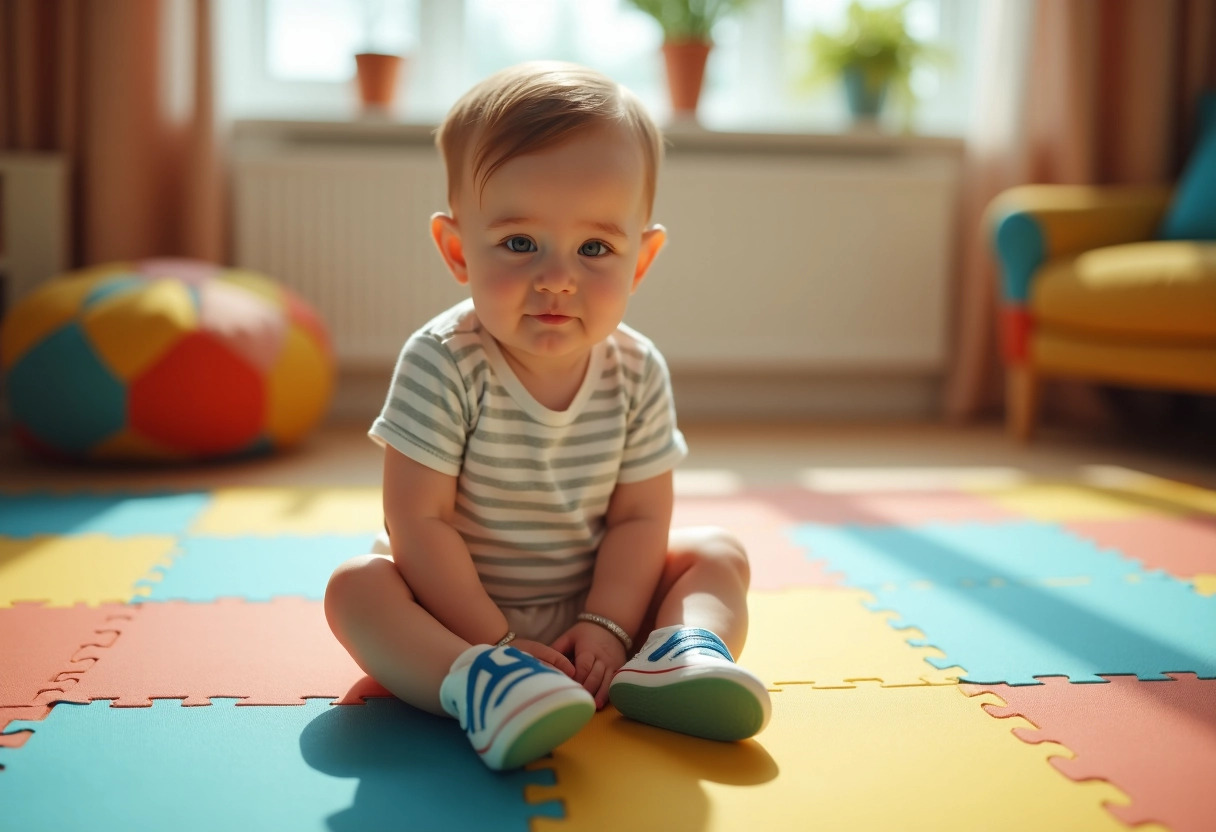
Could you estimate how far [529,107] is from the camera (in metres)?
0.94

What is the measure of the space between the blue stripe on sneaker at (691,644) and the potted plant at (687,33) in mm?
2201

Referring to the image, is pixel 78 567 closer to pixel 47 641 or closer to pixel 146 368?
pixel 47 641

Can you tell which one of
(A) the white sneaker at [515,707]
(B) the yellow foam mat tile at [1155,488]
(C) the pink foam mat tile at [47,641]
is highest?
(A) the white sneaker at [515,707]

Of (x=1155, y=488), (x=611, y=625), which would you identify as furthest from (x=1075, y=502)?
(x=611, y=625)

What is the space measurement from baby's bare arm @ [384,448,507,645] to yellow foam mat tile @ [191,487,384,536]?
1.98 ft

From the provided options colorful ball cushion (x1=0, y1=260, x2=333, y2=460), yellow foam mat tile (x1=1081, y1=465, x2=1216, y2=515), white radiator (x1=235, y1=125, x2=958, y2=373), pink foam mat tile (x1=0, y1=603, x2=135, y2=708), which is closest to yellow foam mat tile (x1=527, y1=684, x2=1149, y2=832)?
pink foam mat tile (x1=0, y1=603, x2=135, y2=708)

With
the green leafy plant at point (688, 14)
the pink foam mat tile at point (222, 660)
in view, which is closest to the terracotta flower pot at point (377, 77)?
the green leafy plant at point (688, 14)

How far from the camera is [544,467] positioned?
104 cm

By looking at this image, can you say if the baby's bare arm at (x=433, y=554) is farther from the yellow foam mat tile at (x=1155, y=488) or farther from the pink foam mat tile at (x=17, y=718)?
the yellow foam mat tile at (x=1155, y=488)

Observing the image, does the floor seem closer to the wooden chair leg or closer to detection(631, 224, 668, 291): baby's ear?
detection(631, 224, 668, 291): baby's ear

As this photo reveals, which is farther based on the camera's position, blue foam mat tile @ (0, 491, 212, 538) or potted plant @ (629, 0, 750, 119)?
potted plant @ (629, 0, 750, 119)

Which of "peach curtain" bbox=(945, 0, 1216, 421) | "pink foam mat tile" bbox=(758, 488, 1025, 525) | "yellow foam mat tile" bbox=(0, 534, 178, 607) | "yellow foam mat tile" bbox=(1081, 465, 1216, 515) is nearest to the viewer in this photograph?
"yellow foam mat tile" bbox=(0, 534, 178, 607)

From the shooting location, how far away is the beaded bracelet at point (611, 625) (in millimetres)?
999

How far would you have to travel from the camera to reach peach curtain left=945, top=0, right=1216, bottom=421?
285 centimetres
